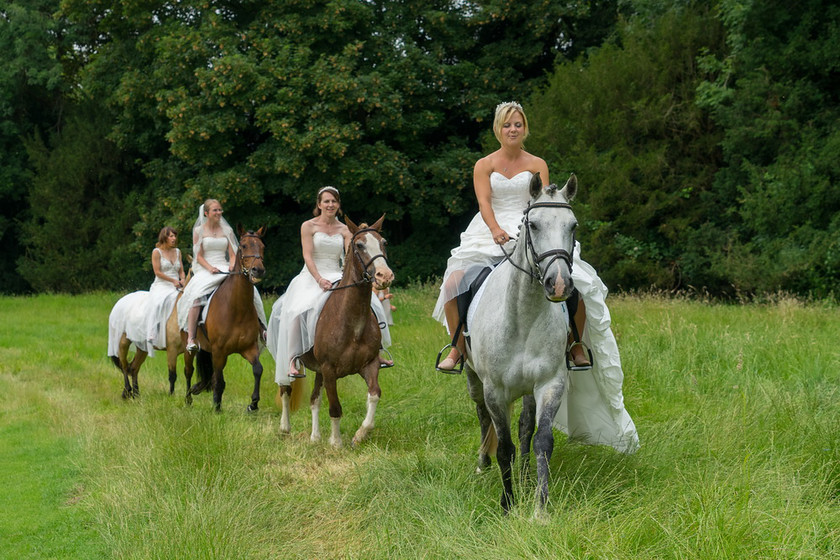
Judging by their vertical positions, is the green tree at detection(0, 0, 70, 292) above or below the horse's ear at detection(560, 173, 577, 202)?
above

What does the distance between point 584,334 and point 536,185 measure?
149cm

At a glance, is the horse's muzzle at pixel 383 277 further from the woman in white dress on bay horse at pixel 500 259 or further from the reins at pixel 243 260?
the reins at pixel 243 260

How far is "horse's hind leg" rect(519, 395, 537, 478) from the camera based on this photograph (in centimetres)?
558

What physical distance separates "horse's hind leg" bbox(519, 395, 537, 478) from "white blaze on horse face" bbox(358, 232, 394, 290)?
7.03 feet

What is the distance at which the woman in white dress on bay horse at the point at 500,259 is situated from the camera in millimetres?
5867

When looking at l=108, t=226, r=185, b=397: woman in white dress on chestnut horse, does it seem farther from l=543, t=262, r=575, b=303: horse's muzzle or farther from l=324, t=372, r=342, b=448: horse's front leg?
l=543, t=262, r=575, b=303: horse's muzzle

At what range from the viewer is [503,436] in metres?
5.61

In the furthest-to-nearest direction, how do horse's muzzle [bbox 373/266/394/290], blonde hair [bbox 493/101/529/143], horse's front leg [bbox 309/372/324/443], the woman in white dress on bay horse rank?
horse's front leg [bbox 309/372/324/443] → horse's muzzle [bbox 373/266/394/290] → blonde hair [bbox 493/101/529/143] → the woman in white dress on bay horse

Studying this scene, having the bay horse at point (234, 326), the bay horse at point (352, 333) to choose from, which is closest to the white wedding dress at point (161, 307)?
the bay horse at point (234, 326)

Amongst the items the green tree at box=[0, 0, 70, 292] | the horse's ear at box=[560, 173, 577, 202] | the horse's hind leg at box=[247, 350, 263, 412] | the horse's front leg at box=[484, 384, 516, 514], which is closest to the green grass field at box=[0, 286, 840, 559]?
the horse's hind leg at box=[247, 350, 263, 412]

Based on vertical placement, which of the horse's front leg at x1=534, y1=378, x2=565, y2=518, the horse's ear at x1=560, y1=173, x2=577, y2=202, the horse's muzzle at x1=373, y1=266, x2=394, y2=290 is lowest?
the horse's front leg at x1=534, y1=378, x2=565, y2=518

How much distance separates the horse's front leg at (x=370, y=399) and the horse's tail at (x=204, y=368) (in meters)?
3.40

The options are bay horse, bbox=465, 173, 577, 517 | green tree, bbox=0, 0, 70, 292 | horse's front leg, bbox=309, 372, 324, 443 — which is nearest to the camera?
bay horse, bbox=465, 173, 577, 517

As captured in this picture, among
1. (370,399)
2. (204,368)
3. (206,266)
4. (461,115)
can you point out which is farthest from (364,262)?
(461,115)
